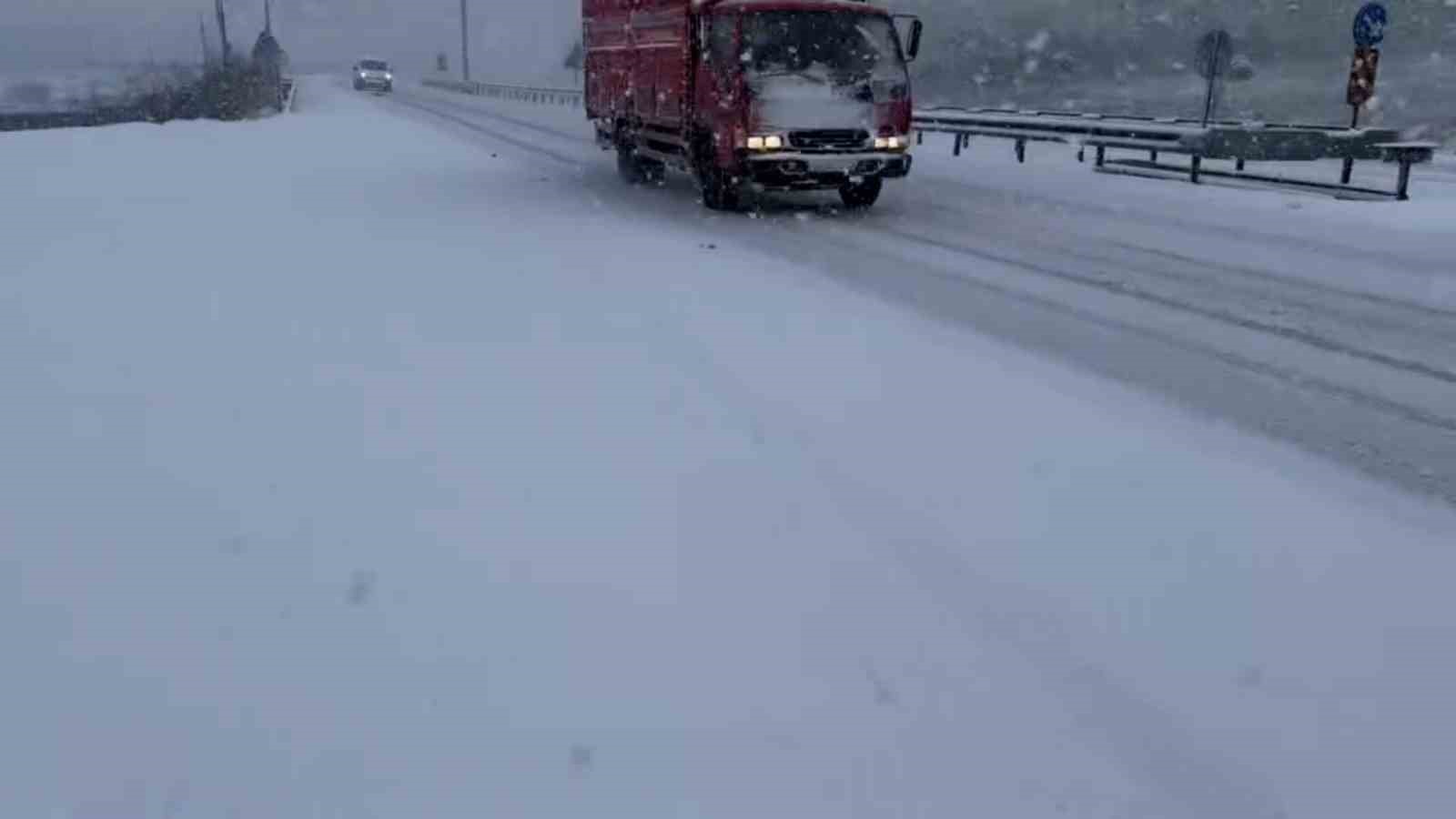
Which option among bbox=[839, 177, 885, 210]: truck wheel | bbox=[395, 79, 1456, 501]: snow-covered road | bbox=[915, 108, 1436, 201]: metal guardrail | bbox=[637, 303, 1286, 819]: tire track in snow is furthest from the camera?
bbox=[915, 108, 1436, 201]: metal guardrail

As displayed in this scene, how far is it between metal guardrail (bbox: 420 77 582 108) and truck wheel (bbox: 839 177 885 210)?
3253 centimetres

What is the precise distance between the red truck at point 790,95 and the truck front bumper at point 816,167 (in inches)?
0.4

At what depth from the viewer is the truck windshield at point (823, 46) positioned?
42.4 ft

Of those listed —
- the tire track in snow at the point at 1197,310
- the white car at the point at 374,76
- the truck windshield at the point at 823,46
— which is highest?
the white car at the point at 374,76

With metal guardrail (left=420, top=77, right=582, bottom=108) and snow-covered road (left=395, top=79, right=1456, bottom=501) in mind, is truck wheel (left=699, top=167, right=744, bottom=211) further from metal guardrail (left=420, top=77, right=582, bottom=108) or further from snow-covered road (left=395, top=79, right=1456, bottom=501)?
metal guardrail (left=420, top=77, right=582, bottom=108)

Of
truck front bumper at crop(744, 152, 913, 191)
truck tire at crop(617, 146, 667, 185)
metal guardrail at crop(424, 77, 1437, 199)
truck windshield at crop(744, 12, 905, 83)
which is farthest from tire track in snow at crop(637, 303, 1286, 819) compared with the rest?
metal guardrail at crop(424, 77, 1437, 199)

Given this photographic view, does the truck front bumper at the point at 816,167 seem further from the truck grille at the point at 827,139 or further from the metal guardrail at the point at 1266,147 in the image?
the metal guardrail at the point at 1266,147

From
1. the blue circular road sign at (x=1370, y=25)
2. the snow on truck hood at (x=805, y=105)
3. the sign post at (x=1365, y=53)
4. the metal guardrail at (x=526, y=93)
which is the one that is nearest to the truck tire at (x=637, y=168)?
the snow on truck hood at (x=805, y=105)

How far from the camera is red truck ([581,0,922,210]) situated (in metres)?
12.7

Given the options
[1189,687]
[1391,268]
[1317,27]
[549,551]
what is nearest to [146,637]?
[549,551]

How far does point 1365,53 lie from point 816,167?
30.2 feet

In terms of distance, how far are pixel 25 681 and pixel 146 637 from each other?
0.33 meters

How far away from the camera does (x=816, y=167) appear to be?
1280cm

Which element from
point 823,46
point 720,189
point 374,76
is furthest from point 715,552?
point 374,76
